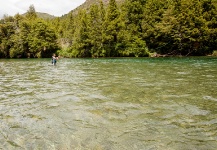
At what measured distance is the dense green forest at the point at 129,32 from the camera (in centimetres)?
5341

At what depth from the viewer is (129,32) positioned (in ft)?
206

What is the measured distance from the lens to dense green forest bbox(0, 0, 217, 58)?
53.4 meters

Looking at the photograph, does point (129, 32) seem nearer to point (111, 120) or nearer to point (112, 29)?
point (112, 29)

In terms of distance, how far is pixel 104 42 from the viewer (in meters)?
64.0

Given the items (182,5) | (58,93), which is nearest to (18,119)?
(58,93)

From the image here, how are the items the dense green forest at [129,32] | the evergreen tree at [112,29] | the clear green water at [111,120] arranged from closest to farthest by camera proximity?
the clear green water at [111,120] → the dense green forest at [129,32] → the evergreen tree at [112,29]

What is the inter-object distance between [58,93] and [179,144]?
8.27 meters

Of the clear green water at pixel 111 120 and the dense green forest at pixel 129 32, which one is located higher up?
the dense green forest at pixel 129 32

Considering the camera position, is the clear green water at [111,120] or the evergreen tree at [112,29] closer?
the clear green water at [111,120]

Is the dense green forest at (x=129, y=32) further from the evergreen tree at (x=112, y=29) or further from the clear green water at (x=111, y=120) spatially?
the clear green water at (x=111, y=120)

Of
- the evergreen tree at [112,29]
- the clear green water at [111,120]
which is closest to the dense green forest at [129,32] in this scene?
the evergreen tree at [112,29]

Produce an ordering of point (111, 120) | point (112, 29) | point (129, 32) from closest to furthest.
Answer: point (111, 120) → point (112, 29) → point (129, 32)

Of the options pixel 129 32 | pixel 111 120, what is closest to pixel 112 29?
pixel 129 32

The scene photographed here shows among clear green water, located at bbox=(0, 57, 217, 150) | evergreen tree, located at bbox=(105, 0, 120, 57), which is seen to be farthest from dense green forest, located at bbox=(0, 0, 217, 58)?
clear green water, located at bbox=(0, 57, 217, 150)
